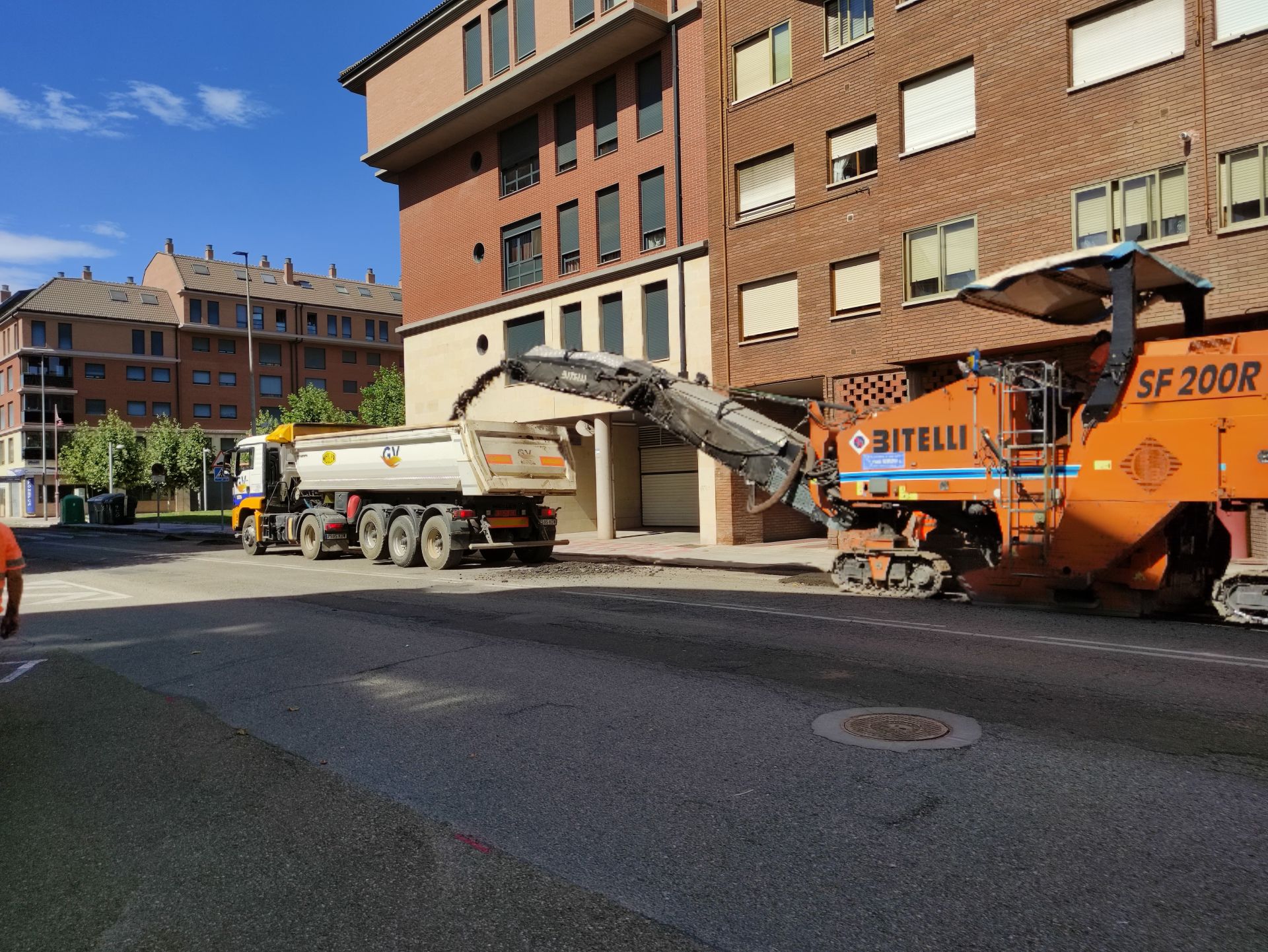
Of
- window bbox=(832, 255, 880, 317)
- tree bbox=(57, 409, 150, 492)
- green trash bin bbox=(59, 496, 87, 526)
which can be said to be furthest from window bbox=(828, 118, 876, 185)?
tree bbox=(57, 409, 150, 492)

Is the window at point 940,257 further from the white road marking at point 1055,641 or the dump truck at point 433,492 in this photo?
the white road marking at point 1055,641

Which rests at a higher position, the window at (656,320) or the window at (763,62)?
the window at (763,62)

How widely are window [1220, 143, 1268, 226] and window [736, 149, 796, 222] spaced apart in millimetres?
8431

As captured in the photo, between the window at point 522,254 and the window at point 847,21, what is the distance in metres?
10.1

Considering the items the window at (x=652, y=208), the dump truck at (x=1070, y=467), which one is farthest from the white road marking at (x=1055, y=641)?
the window at (x=652, y=208)

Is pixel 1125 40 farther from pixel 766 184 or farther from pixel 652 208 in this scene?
pixel 652 208

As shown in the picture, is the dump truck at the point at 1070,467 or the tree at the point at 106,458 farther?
the tree at the point at 106,458

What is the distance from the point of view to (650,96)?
936 inches

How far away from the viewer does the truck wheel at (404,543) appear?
1714cm

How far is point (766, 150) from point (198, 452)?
146 feet

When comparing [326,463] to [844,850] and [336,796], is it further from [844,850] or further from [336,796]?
[844,850]

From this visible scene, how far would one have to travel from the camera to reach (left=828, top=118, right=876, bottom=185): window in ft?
62.2

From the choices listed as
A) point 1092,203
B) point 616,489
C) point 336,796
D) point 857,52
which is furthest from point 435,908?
point 616,489

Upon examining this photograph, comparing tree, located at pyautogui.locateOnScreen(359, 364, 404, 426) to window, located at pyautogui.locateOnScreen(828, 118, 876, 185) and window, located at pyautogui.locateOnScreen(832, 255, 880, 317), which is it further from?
window, located at pyautogui.locateOnScreen(828, 118, 876, 185)
